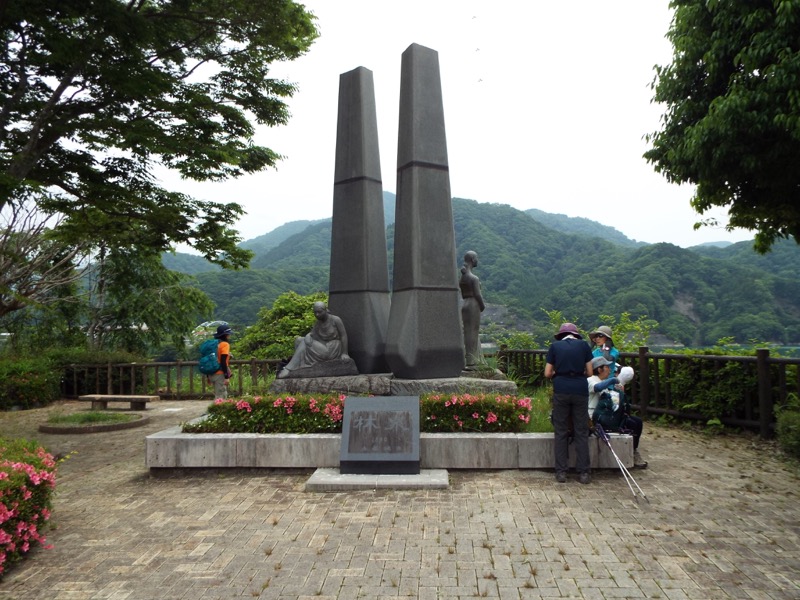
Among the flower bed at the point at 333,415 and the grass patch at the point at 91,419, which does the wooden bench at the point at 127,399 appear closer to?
the grass patch at the point at 91,419

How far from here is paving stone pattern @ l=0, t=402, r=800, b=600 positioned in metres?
3.58

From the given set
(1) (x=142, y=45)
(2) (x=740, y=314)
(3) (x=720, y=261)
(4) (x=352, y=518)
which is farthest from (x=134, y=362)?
(3) (x=720, y=261)

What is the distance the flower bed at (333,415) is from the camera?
6734mm

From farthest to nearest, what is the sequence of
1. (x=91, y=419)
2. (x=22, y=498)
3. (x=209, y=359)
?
(x=91, y=419), (x=209, y=359), (x=22, y=498)

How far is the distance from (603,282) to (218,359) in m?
21.8

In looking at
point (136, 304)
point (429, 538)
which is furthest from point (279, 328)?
point (429, 538)

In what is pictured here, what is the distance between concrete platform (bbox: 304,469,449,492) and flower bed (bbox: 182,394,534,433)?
90 centimetres

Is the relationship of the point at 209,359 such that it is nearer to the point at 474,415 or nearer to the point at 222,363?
the point at 222,363

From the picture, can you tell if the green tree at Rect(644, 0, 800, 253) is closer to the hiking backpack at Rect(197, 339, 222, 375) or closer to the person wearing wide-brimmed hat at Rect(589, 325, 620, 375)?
the person wearing wide-brimmed hat at Rect(589, 325, 620, 375)

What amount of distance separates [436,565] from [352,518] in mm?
1193

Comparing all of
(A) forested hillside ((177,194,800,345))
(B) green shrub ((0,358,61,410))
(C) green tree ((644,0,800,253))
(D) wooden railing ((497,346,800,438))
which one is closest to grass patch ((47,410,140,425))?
(B) green shrub ((0,358,61,410))

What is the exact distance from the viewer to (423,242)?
29.0 feet

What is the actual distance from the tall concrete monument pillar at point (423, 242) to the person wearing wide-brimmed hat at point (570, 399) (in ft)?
9.45

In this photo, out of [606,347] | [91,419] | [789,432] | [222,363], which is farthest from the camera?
[91,419]
